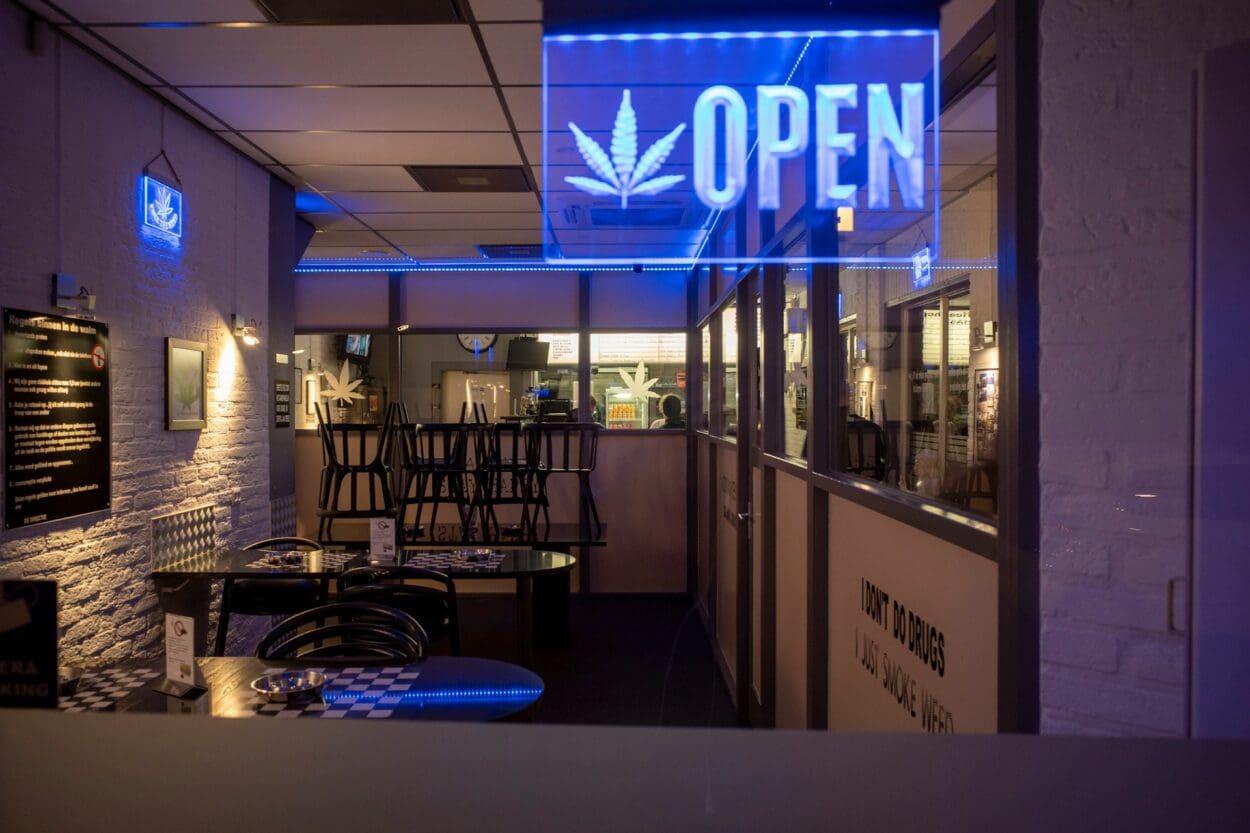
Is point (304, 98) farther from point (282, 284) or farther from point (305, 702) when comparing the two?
point (305, 702)

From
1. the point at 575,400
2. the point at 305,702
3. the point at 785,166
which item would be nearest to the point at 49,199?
the point at 305,702

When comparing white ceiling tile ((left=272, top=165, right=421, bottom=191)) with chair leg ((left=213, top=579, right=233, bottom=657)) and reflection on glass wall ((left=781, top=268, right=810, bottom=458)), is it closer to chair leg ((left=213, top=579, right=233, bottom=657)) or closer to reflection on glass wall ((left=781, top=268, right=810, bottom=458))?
chair leg ((left=213, top=579, right=233, bottom=657))

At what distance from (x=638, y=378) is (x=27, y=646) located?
281 inches

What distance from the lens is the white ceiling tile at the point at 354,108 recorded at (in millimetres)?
3836

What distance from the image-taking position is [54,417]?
3254mm

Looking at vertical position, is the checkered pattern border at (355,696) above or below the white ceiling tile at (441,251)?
below

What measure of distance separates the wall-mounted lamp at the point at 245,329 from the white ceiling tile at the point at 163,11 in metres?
1.99

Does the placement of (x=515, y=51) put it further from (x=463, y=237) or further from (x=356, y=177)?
(x=463, y=237)

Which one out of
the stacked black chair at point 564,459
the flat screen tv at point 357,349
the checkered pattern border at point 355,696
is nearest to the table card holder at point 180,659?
the checkered pattern border at point 355,696

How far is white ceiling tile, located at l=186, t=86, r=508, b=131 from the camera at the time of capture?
12.6ft

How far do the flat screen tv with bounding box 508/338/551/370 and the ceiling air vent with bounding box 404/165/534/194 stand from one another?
2433mm

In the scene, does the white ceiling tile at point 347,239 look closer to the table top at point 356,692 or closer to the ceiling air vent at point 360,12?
the ceiling air vent at point 360,12

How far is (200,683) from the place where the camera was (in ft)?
7.62

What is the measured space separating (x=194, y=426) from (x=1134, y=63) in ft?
13.9
